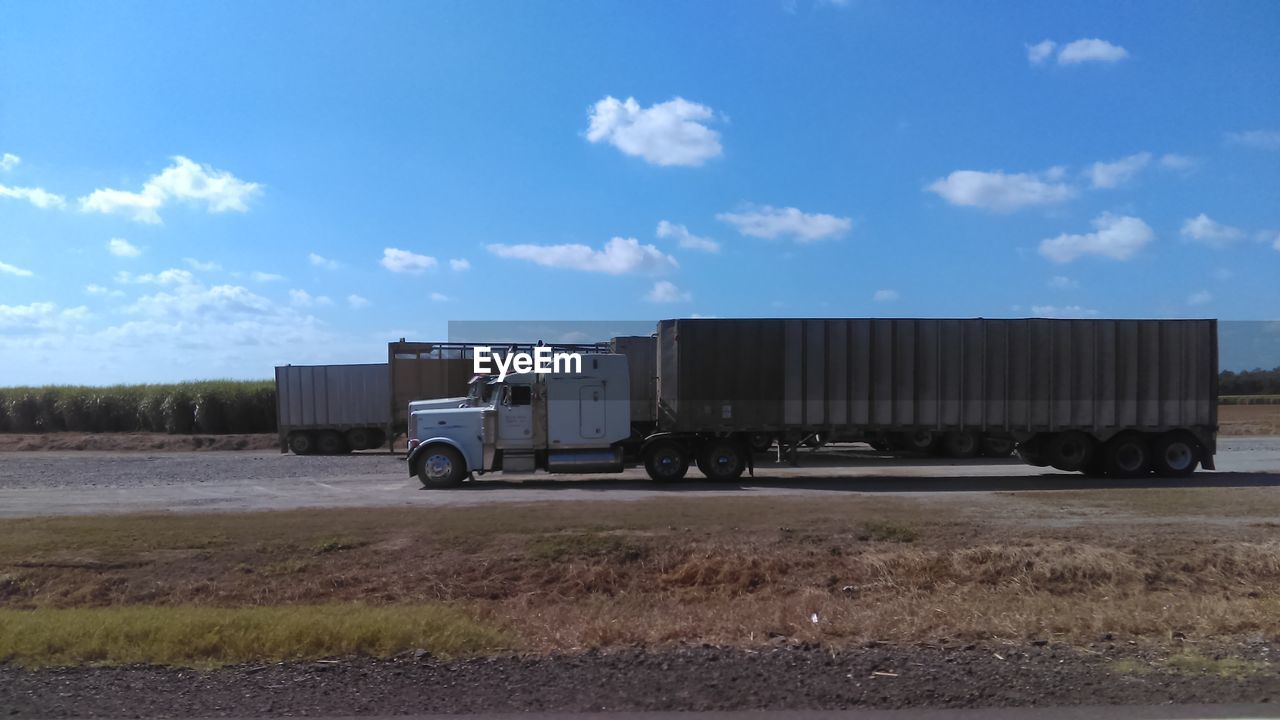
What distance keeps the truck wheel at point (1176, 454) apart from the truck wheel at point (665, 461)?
11.4 metres

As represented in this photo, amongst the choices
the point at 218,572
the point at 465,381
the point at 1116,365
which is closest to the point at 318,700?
the point at 218,572

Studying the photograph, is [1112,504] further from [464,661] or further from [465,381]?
[465,381]

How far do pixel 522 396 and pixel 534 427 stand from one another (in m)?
0.77

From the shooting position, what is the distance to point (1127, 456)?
22547mm

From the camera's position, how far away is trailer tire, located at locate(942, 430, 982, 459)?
24.1m

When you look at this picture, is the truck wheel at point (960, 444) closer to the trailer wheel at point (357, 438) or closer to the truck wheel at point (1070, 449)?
the truck wheel at point (1070, 449)

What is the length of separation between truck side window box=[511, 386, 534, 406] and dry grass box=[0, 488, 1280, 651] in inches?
274

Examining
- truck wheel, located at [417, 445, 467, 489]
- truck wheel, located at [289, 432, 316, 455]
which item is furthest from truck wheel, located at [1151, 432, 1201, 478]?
truck wheel, located at [289, 432, 316, 455]

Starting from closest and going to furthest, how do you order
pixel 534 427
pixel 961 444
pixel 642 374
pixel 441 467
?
pixel 441 467, pixel 534 427, pixel 961 444, pixel 642 374

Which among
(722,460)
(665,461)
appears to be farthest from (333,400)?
(722,460)

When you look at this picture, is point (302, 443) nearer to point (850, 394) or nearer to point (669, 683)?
point (850, 394)

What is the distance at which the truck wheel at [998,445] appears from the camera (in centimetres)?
2372

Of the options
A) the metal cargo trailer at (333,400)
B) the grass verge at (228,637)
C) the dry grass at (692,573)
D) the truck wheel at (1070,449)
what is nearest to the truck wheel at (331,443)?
the metal cargo trailer at (333,400)

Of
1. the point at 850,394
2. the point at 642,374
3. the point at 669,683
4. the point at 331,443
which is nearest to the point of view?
the point at 669,683
